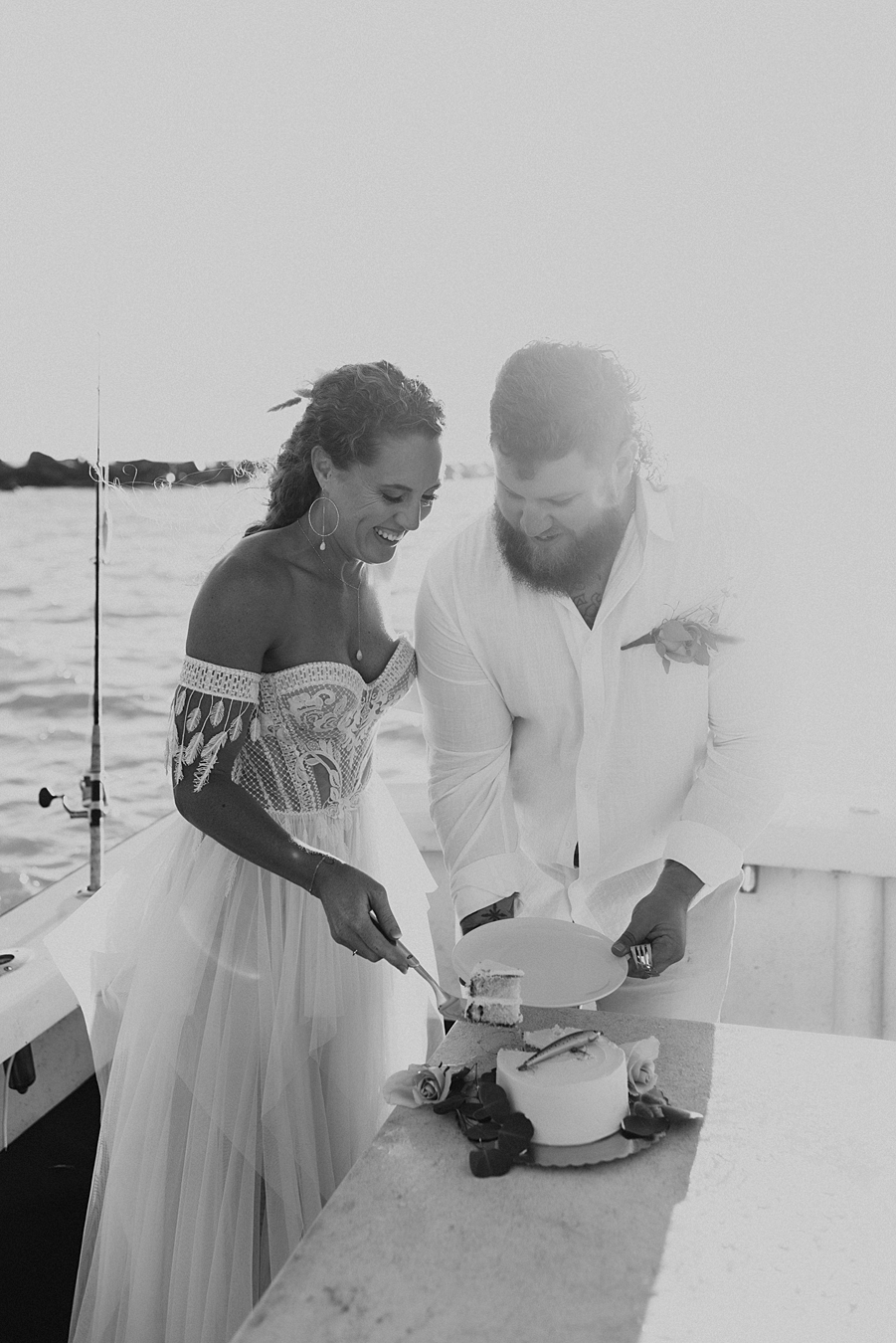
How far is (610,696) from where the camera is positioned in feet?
6.79

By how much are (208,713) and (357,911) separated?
379 mm

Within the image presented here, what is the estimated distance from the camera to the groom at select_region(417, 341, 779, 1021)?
6.56 feet

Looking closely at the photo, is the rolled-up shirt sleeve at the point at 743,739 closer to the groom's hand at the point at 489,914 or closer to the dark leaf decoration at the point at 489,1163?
the groom's hand at the point at 489,914

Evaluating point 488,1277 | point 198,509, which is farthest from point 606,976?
point 198,509

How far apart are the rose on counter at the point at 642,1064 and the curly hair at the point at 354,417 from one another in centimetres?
97

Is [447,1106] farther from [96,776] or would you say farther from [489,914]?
[96,776]

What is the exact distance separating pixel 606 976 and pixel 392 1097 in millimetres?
339

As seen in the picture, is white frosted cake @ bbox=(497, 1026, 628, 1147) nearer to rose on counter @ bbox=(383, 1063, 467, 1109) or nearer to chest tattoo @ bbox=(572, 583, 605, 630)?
rose on counter @ bbox=(383, 1063, 467, 1109)

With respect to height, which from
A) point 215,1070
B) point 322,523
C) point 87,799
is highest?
point 322,523

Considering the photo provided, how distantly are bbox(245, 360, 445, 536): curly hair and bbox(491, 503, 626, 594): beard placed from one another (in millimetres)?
227

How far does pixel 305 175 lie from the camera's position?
873 cm

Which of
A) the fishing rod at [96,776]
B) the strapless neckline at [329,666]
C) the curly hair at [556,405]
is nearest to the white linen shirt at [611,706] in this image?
the strapless neckline at [329,666]

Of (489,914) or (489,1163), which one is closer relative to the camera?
(489,1163)

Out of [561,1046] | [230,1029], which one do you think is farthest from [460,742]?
[561,1046]
